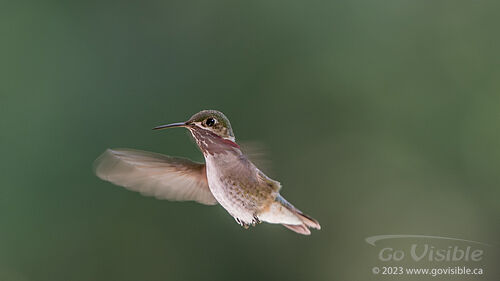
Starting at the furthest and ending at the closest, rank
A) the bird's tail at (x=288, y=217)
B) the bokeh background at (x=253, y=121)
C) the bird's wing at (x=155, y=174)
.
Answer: the bokeh background at (x=253, y=121)
the bird's tail at (x=288, y=217)
the bird's wing at (x=155, y=174)

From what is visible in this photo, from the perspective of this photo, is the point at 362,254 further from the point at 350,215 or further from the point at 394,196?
the point at 394,196

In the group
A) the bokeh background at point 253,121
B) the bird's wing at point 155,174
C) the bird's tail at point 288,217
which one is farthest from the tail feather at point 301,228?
the bokeh background at point 253,121

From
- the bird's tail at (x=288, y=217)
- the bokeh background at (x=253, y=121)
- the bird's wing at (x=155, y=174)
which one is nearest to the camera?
the bird's wing at (x=155, y=174)

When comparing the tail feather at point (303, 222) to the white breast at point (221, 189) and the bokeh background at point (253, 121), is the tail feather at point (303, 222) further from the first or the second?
the bokeh background at point (253, 121)

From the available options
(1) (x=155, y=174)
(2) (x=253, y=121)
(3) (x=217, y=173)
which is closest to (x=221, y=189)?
(3) (x=217, y=173)

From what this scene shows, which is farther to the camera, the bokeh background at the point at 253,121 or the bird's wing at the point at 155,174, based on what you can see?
the bokeh background at the point at 253,121
